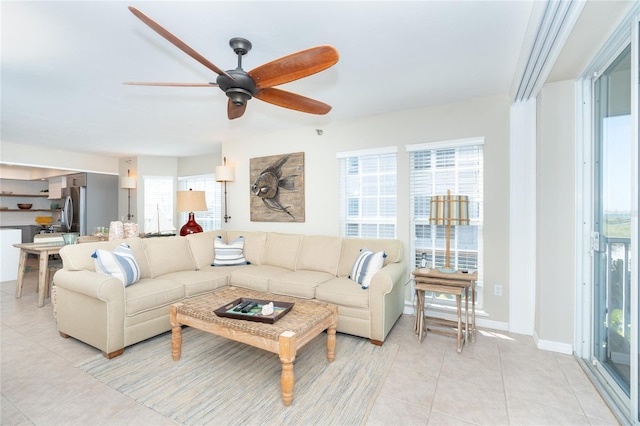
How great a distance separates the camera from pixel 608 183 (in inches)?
85.5

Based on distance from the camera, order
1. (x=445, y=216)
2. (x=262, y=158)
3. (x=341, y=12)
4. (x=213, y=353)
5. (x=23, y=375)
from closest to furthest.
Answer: (x=341, y=12) < (x=23, y=375) < (x=213, y=353) < (x=445, y=216) < (x=262, y=158)

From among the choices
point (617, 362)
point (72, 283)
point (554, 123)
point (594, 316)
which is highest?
point (554, 123)

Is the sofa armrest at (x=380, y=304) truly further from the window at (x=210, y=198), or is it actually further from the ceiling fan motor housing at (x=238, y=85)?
the window at (x=210, y=198)

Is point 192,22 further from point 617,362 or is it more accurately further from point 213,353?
point 617,362

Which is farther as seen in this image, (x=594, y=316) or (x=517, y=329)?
(x=517, y=329)

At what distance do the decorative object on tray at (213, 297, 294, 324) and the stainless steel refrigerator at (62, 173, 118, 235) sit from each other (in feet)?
19.7

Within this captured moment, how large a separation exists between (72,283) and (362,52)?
3.23m

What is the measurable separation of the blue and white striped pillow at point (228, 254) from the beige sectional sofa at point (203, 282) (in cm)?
9

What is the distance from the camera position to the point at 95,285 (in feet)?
8.12

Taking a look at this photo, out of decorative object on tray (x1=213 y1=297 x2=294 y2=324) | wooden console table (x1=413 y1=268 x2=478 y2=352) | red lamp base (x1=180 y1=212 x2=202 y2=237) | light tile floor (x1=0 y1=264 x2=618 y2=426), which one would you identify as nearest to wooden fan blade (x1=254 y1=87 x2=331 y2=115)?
decorative object on tray (x1=213 y1=297 x2=294 y2=324)

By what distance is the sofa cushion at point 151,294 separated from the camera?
2.64 metres

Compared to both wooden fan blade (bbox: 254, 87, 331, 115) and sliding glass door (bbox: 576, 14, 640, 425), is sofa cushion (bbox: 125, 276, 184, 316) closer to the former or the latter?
wooden fan blade (bbox: 254, 87, 331, 115)

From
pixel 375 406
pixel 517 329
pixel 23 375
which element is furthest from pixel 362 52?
pixel 23 375

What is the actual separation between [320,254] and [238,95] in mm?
2304
